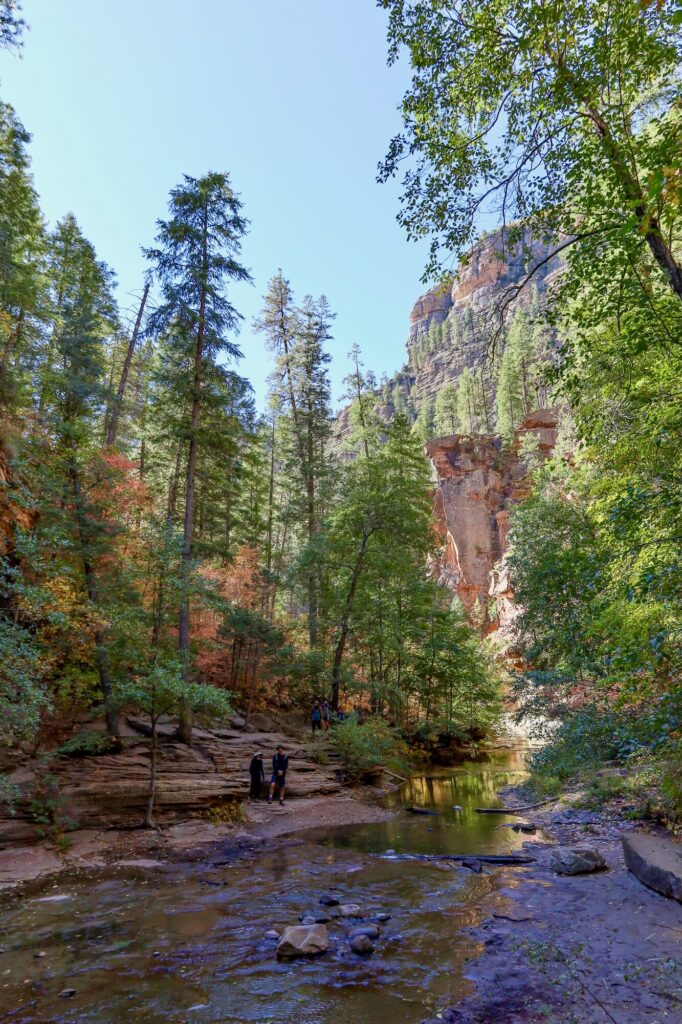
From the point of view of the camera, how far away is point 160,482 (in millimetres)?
28469

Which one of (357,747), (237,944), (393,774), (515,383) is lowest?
(237,944)

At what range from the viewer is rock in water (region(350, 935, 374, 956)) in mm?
6664

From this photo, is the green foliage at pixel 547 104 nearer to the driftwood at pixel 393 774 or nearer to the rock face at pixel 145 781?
the rock face at pixel 145 781

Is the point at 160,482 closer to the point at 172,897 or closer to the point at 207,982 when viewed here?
the point at 172,897

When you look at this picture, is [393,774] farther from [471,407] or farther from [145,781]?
[471,407]

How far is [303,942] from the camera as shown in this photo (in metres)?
6.70

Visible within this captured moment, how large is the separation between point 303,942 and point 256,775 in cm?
1099

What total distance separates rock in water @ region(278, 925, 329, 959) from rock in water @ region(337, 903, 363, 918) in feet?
3.19

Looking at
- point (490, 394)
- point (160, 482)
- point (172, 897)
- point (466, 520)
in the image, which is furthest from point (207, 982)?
point (490, 394)

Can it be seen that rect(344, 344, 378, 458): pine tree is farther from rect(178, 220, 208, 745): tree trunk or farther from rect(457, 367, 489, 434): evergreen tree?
rect(457, 367, 489, 434): evergreen tree

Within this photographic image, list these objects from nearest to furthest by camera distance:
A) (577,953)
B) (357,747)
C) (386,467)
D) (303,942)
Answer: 1. (577,953)
2. (303,942)
3. (357,747)
4. (386,467)

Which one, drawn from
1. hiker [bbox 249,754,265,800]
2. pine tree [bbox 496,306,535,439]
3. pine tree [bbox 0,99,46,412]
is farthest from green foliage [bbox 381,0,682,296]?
pine tree [bbox 496,306,535,439]

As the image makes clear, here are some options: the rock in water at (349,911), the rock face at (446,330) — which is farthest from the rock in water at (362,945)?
the rock face at (446,330)

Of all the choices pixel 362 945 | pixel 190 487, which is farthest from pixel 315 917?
pixel 190 487
